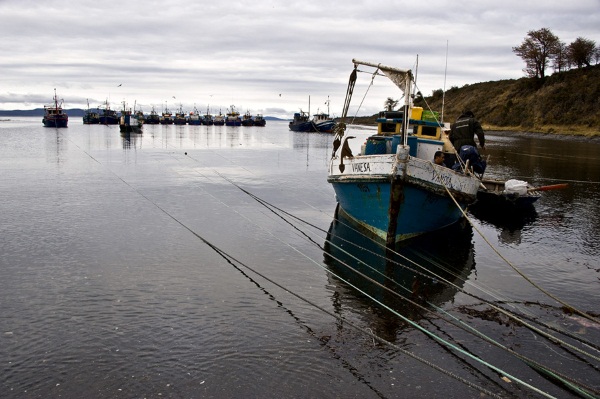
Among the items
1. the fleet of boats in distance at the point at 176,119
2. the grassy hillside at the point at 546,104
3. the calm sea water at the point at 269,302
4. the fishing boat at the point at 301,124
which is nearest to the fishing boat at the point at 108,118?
the fleet of boats in distance at the point at 176,119

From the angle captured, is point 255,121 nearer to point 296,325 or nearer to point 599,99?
point 599,99

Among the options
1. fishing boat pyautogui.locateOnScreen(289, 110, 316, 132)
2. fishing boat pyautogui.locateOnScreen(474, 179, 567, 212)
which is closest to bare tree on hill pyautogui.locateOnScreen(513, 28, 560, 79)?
fishing boat pyautogui.locateOnScreen(289, 110, 316, 132)

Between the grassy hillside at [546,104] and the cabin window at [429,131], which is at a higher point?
the grassy hillside at [546,104]

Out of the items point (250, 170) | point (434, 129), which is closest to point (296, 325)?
point (434, 129)

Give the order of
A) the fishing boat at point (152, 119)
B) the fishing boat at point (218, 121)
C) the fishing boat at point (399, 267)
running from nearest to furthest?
1. the fishing boat at point (399, 267)
2. the fishing boat at point (152, 119)
3. the fishing boat at point (218, 121)

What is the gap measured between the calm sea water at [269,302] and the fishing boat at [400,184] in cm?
67

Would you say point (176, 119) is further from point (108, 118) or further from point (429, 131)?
point (429, 131)

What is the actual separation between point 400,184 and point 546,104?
270 ft

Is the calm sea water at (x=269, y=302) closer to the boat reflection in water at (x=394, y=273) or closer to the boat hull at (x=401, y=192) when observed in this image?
the boat reflection in water at (x=394, y=273)

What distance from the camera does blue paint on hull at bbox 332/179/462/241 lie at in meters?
14.2

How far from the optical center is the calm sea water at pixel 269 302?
23.9 ft

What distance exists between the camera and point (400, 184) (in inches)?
541

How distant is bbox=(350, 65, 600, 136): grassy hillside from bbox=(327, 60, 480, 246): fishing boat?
5604 cm

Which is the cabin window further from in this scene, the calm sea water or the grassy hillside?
the grassy hillside
